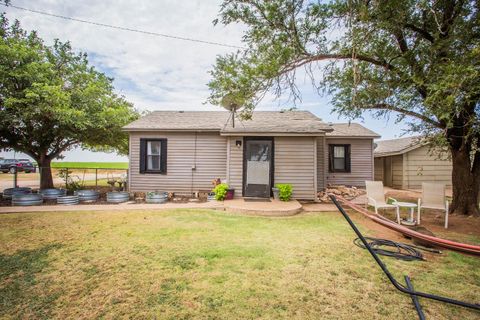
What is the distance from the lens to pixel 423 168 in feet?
43.0

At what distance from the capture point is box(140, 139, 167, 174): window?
946 centimetres

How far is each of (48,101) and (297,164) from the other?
9.27 metres

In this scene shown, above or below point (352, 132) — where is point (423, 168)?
below

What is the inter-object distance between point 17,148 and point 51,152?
1.22 meters

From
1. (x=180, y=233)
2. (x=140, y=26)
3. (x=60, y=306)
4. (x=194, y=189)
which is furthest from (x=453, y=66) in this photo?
(x=140, y=26)

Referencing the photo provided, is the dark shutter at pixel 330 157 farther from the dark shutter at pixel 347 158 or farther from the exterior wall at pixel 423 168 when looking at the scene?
the exterior wall at pixel 423 168

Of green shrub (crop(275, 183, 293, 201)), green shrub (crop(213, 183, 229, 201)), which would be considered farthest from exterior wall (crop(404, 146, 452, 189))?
green shrub (crop(213, 183, 229, 201))

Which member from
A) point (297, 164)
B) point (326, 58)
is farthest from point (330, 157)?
point (326, 58)

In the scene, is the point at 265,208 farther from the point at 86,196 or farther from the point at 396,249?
the point at 86,196

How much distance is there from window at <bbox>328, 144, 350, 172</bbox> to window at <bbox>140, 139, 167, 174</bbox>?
8478mm

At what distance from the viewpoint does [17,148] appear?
9672 millimetres

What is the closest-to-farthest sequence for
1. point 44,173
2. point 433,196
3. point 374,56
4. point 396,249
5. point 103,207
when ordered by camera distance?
point 396,249 < point 433,196 < point 374,56 < point 103,207 < point 44,173

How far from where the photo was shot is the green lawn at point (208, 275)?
2.45 m

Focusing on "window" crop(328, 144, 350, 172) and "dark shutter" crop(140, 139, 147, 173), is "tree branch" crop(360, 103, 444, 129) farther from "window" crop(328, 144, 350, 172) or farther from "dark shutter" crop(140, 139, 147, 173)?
"dark shutter" crop(140, 139, 147, 173)
